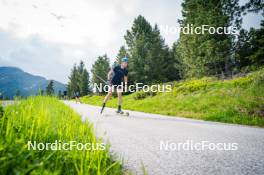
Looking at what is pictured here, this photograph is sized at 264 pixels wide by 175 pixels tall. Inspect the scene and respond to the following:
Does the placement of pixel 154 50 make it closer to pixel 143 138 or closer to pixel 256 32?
pixel 256 32

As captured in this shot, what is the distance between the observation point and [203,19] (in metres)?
32.8

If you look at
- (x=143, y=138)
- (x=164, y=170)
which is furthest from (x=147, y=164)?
(x=143, y=138)

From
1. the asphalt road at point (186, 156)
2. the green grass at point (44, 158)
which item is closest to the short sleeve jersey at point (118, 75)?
the asphalt road at point (186, 156)

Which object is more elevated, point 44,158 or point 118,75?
point 118,75

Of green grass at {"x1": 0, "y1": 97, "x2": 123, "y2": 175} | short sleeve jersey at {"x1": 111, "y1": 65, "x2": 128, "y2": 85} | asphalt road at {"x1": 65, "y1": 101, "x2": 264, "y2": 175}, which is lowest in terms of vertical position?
asphalt road at {"x1": 65, "y1": 101, "x2": 264, "y2": 175}

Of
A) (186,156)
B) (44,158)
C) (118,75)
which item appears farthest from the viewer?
(118,75)

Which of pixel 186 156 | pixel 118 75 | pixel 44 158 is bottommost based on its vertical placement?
pixel 186 156

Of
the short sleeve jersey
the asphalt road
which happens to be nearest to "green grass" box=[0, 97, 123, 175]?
the asphalt road

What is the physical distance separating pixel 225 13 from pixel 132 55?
2188 centimetres

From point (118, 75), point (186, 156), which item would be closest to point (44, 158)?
point (186, 156)

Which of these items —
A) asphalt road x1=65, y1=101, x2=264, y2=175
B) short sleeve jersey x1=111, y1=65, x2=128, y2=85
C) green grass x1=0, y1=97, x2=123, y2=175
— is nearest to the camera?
green grass x1=0, y1=97, x2=123, y2=175

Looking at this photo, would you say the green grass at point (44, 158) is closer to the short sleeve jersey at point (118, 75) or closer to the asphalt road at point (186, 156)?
the asphalt road at point (186, 156)

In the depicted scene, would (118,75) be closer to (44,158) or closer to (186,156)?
(186,156)

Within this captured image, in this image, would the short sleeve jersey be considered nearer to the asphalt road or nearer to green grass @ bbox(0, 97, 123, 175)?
the asphalt road
